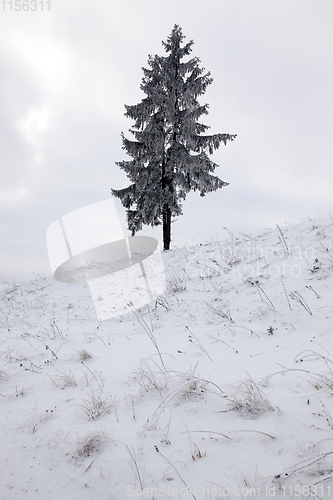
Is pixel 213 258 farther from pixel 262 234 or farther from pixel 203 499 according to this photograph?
pixel 203 499

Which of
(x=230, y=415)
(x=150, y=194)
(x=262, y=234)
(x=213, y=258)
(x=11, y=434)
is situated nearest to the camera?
(x=230, y=415)

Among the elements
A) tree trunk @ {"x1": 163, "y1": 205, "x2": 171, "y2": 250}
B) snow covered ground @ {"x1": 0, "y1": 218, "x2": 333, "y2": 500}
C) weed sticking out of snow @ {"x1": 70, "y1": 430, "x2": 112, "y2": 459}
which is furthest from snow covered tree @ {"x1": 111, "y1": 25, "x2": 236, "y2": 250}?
weed sticking out of snow @ {"x1": 70, "y1": 430, "x2": 112, "y2": 459}

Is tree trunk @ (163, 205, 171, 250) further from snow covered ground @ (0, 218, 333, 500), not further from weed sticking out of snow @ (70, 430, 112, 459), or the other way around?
weed sticking out of snow @ (70, 430, 112, 459)

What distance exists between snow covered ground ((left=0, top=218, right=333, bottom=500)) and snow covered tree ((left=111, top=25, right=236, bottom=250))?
8.99 metres

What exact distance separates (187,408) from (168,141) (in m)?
13.1

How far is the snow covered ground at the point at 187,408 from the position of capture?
1.21 m

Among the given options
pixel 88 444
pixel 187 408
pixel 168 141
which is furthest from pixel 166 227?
pixel 88 444

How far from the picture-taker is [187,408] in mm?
1788

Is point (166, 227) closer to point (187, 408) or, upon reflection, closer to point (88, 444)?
point (187, 408)

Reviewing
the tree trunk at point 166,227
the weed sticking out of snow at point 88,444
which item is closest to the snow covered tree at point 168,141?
the tree trunk at point 166,227

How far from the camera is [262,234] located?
8.05 meters

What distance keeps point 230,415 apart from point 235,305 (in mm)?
2632

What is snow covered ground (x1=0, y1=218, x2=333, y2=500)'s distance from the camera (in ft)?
3.97

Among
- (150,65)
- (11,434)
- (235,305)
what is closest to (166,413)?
(11,434)
